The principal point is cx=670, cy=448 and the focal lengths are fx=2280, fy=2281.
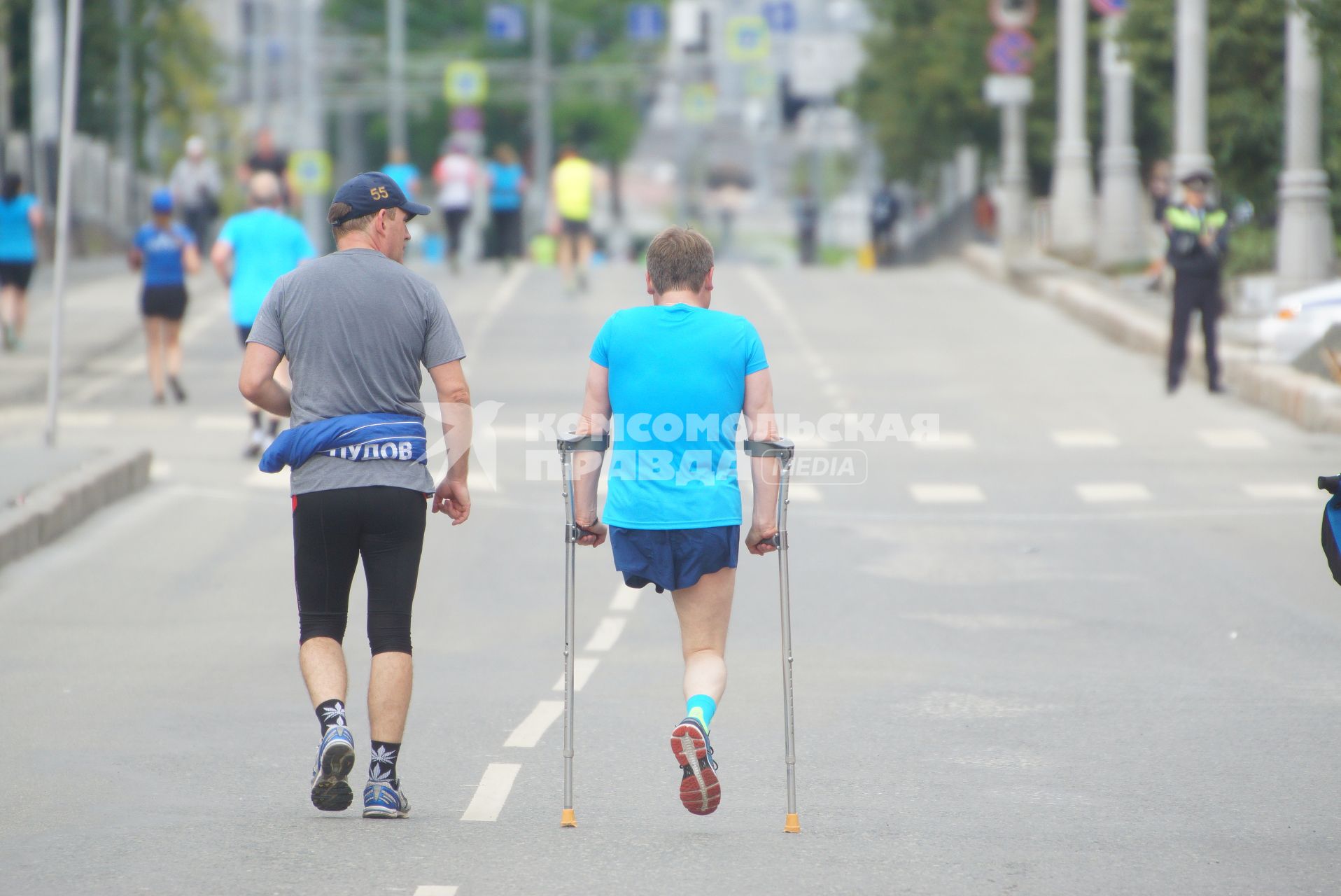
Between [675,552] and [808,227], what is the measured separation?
50.4 meters

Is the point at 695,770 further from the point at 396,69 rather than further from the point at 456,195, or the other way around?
the point at 396,69

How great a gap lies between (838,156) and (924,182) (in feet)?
185

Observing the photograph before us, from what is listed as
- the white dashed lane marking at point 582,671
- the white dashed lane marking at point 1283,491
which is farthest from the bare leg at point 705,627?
the white dashed lane marking at point 1283,491

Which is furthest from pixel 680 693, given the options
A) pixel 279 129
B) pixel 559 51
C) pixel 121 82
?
pixel 559 51

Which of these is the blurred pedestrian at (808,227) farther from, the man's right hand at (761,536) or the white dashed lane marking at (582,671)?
the man's right hand at (761,536)

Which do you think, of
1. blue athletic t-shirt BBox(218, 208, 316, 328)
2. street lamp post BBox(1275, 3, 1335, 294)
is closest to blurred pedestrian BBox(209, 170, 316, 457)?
blue athletic t-shirt BBox(218, 208, 316, 328)

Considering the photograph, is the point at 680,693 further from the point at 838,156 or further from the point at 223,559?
the point at 838,156

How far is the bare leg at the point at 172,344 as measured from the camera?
65.8 feet

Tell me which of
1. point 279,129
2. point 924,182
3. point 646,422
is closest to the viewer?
point 646,422

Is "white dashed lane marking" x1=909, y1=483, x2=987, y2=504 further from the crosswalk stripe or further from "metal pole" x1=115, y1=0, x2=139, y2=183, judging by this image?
"metal pole" x1=115, y1=0, x2=139, y2=183

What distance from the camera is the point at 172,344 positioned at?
2047 cm

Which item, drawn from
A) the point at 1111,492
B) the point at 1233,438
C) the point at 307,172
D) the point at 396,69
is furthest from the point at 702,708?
the point at 396,69

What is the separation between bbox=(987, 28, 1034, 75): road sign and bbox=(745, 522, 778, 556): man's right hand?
28.3 m

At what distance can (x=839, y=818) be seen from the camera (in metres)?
7.00
